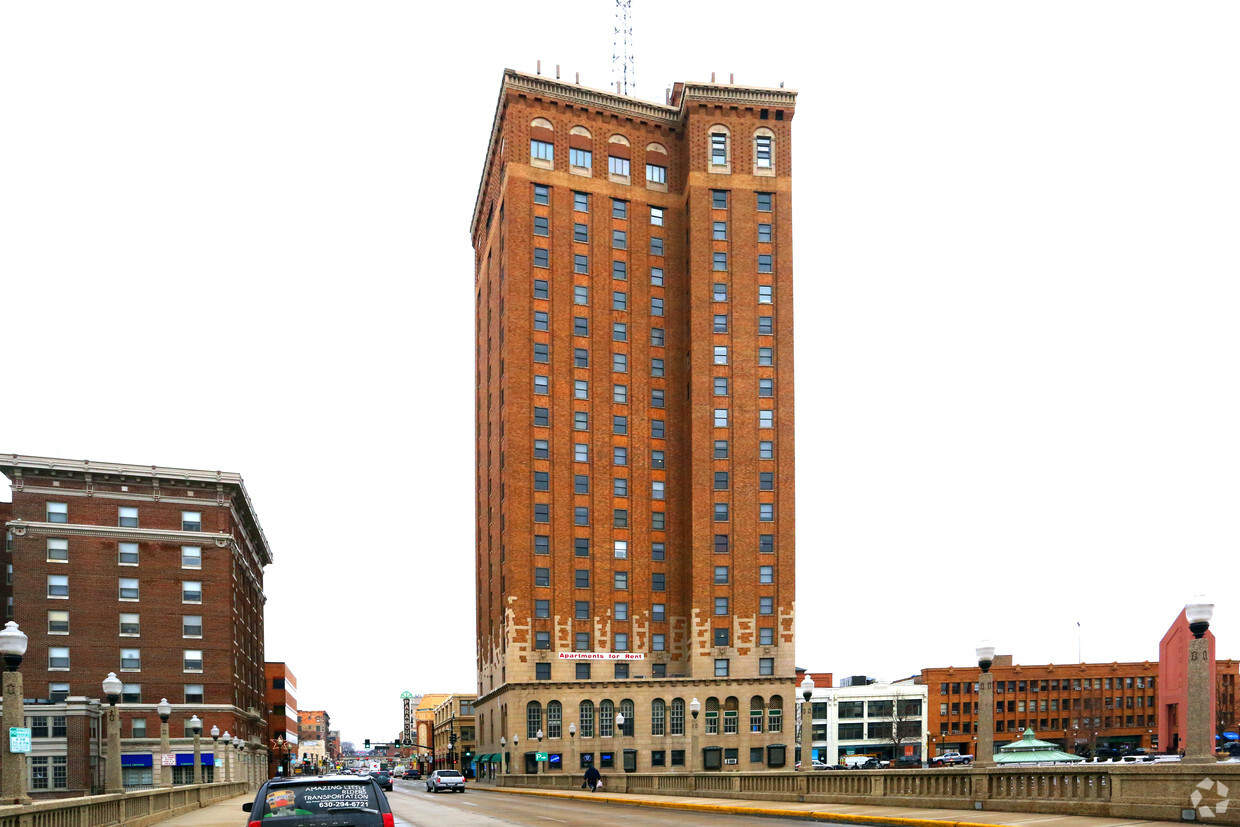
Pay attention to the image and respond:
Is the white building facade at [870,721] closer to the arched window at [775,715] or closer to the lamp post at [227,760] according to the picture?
the arched window at [775,715]

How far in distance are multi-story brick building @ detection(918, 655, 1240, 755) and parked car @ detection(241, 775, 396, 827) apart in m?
145

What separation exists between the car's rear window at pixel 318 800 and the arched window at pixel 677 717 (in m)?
81.7

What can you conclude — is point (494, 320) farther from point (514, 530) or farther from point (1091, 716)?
point (1091, 716)

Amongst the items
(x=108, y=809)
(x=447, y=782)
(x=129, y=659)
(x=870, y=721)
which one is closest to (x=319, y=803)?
(x=108, y=809)

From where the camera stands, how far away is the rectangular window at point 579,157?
323ft

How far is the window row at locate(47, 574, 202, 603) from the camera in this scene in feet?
256

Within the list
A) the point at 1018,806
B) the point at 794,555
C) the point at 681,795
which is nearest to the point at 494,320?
the point at 794,555

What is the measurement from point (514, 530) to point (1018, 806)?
231 ft

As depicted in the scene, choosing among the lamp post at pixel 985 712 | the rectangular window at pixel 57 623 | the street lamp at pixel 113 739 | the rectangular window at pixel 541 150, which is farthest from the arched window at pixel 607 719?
the lamp post at pixel 985 712

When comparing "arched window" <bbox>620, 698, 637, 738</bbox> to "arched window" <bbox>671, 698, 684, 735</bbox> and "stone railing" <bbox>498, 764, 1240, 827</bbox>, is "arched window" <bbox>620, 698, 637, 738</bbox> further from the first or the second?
"stone railing" <bbox>498, 764, 1240, 827</bbox>

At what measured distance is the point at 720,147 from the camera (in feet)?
330

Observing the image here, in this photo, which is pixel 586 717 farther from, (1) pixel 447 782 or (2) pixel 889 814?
(2) pixel 889 814

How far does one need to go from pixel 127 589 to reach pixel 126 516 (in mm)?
5312

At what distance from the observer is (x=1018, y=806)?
79.3 feet
